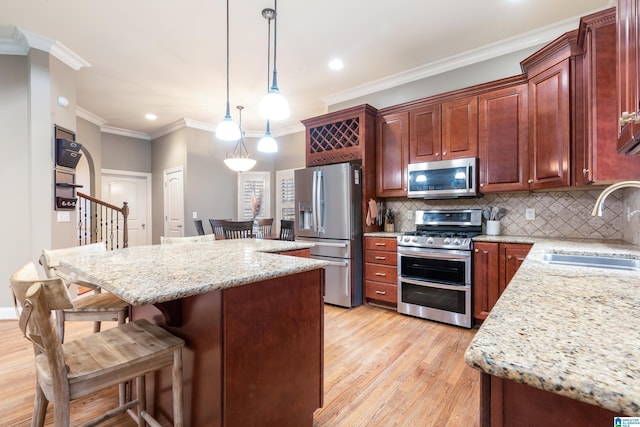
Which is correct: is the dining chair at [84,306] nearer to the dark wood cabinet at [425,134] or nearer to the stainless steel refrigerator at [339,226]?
the stainless steel refrigerator at [339,226]

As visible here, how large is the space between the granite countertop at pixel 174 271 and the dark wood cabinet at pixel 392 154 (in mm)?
2429

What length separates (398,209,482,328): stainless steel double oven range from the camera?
295 centimetres

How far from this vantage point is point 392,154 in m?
3.71

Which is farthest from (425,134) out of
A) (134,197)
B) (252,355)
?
(134,197)

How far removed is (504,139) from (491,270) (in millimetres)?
1284

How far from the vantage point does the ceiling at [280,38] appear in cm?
259

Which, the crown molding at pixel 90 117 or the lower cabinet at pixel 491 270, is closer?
the lower cabinet at pixel 491 270

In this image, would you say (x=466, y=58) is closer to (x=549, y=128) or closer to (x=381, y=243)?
(x=549, y=128)

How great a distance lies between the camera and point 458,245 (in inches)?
116

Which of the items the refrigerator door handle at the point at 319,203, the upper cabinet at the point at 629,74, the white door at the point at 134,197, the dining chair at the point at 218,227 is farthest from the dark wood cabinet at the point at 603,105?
the white door at the point at 134,197

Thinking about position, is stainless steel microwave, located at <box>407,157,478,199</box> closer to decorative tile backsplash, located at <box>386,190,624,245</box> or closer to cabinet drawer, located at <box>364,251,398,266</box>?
decorative tile backsplash, located at <box>386,190,624,245</box>

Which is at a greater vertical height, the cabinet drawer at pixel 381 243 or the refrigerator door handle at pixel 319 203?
the refrigerator door handle at pixel 319 203

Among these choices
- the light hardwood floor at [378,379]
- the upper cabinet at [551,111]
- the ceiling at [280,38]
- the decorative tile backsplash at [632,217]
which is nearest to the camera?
the light hardwood floor at [378,379]

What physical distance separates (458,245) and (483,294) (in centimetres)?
51
